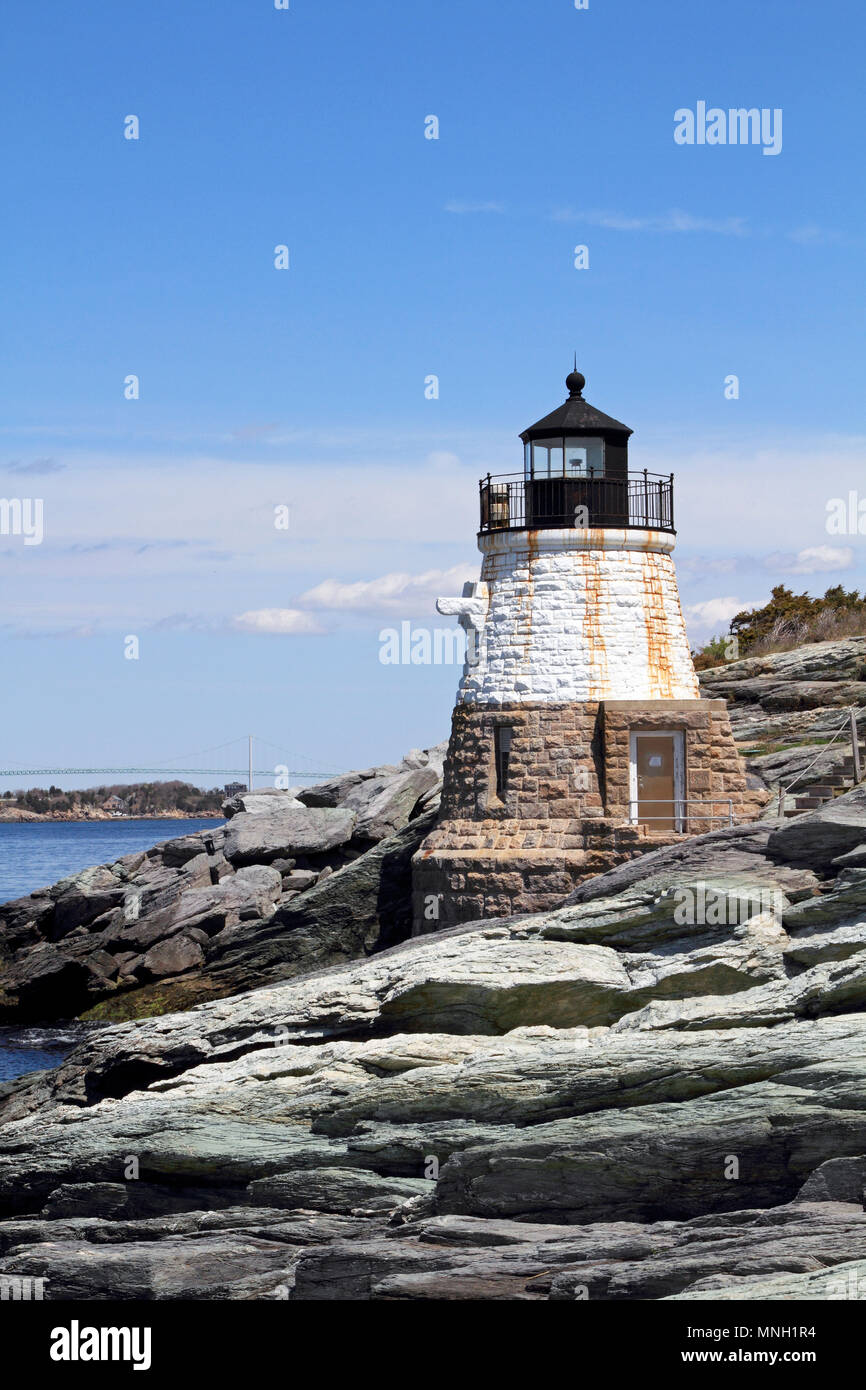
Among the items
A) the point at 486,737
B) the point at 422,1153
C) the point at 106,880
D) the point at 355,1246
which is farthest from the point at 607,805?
the point at 106,880

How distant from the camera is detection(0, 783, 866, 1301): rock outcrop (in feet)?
44.5

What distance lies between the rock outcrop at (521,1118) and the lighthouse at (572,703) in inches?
183

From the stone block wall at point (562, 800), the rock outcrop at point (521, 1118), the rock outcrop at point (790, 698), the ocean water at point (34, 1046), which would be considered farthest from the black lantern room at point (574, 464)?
the ocean water at point (34, 1046)

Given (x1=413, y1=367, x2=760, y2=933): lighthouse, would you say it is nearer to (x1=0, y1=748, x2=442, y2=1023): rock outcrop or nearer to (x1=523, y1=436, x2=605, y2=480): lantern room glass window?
(x1=523, y1=436, x2=605, y2=480): lantern room glass window

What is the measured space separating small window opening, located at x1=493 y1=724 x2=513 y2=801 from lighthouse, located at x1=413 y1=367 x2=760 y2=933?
2cm

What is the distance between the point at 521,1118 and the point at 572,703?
11.4 metres

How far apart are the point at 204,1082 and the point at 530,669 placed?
33.2ft

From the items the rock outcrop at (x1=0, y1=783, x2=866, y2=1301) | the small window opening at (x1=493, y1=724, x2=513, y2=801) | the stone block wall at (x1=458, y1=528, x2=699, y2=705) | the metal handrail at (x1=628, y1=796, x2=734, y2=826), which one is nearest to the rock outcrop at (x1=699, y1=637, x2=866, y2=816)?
the metal handrail at (x1=628, y1=796, x2=734, y2=826)

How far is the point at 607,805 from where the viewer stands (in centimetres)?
2664

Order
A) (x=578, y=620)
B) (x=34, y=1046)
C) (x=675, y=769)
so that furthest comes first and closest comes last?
1. (x=34, y=1046)
2. (x=675, y=769)
3. (x=578, y=620)

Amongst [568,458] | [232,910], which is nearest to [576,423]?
[568,458]

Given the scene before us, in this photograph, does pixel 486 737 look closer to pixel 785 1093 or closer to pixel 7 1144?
pixel 7 1144

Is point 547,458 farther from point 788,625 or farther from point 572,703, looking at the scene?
point 788,625

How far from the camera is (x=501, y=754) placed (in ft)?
89.8
